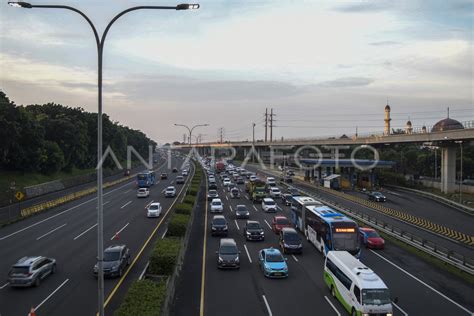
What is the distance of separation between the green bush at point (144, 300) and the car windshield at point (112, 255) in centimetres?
582

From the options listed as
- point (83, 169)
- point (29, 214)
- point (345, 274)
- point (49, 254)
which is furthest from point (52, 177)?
point (345, 274)

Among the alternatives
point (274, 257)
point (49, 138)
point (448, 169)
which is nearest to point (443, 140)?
point (448, 169)

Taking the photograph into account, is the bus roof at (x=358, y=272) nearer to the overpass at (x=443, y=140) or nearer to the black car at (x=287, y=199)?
the black car at (x=287, y=199)

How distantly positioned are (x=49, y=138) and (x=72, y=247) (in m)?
54.1

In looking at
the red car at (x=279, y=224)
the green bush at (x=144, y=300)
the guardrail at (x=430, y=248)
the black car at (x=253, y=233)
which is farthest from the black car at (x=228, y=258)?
the guardrail at (x=430, y=248)

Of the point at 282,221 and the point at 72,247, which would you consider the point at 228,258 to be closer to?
the point at 282,221

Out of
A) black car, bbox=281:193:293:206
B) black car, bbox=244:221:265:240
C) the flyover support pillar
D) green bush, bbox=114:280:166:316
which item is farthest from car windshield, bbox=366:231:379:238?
the flyover support pillar

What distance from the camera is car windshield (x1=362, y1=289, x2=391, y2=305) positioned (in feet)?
54.6

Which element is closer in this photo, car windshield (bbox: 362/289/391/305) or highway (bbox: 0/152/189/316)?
car windshield (bbox: 362/289/391/305)

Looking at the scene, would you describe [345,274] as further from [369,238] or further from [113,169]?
[113,169]

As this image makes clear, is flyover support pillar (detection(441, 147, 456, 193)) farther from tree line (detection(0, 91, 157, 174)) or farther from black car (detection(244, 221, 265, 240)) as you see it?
tree line (detection(0, 91, 157, 174))

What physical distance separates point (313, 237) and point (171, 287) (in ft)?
46.2

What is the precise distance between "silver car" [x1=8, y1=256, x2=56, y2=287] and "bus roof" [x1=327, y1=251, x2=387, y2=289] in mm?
15070

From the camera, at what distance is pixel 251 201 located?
185ft
